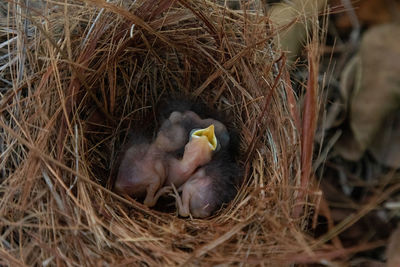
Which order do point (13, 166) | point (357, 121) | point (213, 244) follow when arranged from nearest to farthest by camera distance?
1. point (213, 244)
2. point (13, 166)
3. point (357, 121)

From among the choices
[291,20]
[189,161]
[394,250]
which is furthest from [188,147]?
[394,250]

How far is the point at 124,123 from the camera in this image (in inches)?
65.3

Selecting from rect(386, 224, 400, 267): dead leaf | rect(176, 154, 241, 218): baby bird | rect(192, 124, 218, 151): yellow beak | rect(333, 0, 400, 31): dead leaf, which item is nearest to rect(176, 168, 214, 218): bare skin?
rect(176, 154, 241, 218): baby bird

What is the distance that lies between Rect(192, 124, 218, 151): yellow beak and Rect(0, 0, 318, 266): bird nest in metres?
0.12

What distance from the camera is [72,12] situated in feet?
4.82

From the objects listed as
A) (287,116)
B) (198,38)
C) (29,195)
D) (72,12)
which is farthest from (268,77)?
(29,195)

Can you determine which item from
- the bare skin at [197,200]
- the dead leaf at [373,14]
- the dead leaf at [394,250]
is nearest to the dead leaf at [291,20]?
the dead leaf at [373,14]

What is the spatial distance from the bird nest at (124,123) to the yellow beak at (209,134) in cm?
12

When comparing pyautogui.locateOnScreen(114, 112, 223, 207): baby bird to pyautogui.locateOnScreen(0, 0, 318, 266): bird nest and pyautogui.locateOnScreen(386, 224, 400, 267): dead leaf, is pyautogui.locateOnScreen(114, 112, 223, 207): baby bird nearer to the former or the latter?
pyautogui.locateOnScreen(0, 0, 318, 266): bird nest

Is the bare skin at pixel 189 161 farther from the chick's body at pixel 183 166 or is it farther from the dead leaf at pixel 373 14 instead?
the dead leaf at pixel 373 14

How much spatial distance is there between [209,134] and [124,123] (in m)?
0.34

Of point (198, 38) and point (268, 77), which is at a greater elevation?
point (198, 38)

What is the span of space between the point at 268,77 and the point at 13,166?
79 cm

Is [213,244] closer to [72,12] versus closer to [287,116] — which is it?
[287,116]
